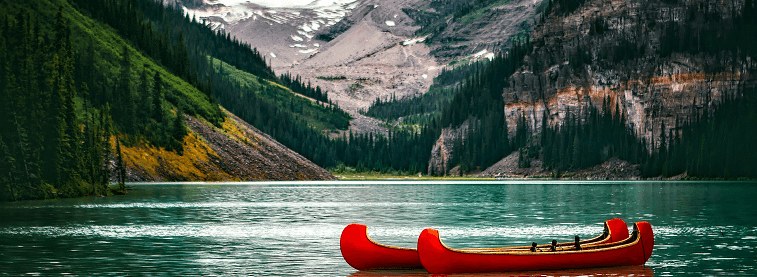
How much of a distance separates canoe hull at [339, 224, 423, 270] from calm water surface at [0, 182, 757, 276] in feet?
3.61

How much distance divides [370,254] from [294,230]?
109 feet

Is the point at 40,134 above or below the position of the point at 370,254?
above

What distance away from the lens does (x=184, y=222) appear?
335 feet

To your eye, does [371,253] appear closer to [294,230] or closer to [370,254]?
[370,254]

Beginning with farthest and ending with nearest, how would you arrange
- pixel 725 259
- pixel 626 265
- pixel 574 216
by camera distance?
pixel 574 216, pixel 725 259, pixel 626 265

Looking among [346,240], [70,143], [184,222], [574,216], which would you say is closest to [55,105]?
[70,143]

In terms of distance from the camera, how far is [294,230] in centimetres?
9256

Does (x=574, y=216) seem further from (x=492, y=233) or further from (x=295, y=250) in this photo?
(x=295, y=250)

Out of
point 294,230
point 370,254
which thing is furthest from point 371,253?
point 294,230

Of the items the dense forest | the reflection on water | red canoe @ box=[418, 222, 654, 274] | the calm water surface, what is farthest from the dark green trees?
red canoe @ box=[418, 222, 654, 274]

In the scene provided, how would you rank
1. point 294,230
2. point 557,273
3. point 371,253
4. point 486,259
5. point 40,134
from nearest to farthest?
point 486,259 → point 557,273 → point 371,253 → point 294,230 → point 40,134

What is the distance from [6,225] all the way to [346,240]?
46601mm

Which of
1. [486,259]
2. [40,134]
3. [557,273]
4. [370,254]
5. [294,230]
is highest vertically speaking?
[40,134]

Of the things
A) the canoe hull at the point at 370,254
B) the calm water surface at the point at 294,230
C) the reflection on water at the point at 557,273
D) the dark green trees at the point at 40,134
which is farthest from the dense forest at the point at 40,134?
the reflection on water at the point at 557,273
